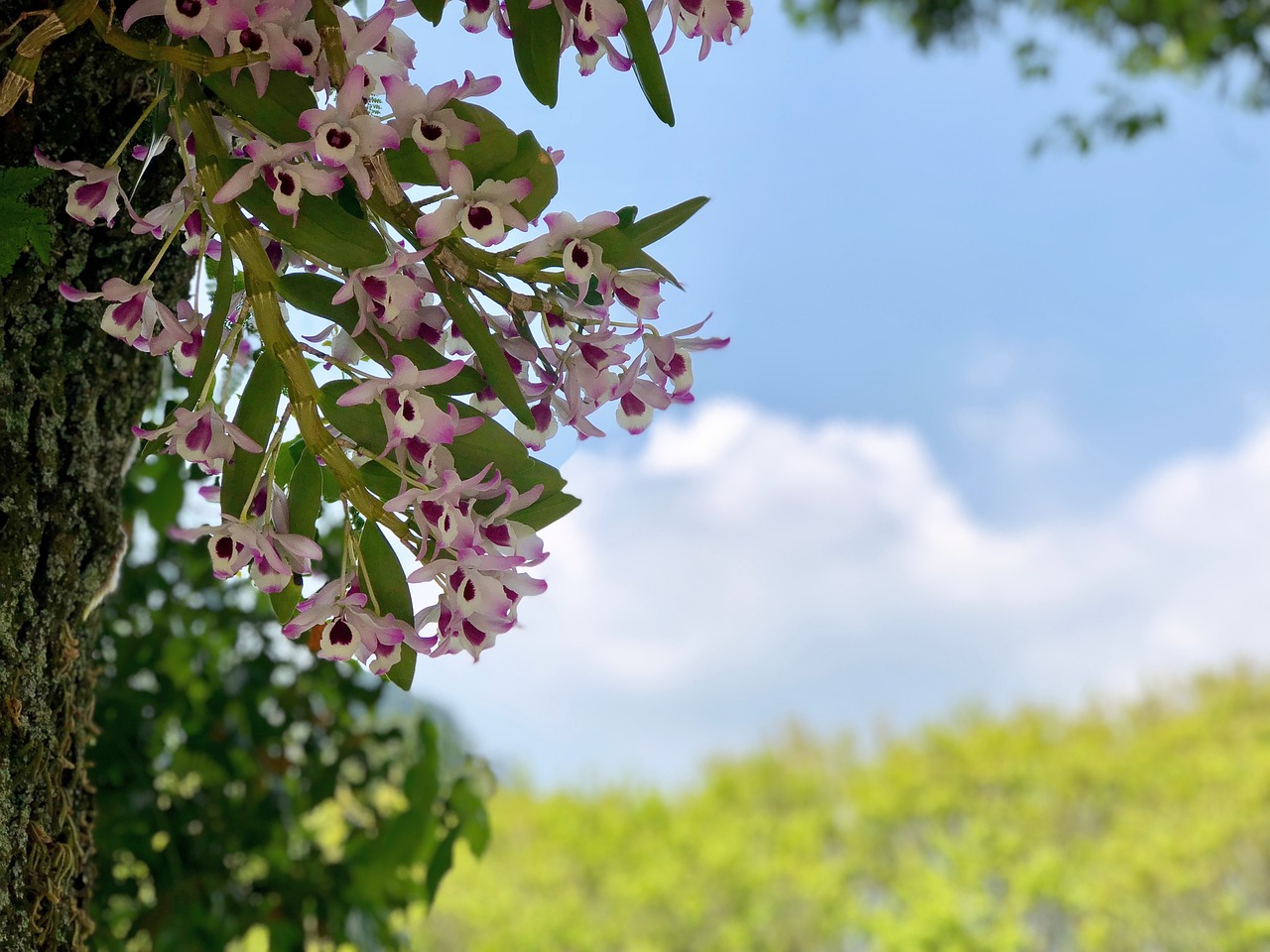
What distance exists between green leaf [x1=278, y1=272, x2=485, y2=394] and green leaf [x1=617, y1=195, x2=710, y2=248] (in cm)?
10

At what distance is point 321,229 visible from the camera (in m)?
0.49

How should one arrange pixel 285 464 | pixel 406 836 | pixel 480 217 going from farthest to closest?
pixel 406 836
pixel 285 464
pixel 480 217

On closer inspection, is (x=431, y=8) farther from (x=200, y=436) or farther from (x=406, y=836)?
(x=406, y=836)

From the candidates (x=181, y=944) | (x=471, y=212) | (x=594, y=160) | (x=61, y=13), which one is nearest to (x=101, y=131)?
(x=61, y=13)

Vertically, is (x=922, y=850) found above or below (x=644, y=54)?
above

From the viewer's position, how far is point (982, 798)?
3.26m

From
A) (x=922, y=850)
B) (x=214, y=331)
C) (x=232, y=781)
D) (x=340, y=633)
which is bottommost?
(x=340, y=633)

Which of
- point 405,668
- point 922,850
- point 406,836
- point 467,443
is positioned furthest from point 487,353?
point 922,850

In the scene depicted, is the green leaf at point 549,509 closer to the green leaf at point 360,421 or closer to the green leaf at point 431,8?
the green leaf at point 360,421

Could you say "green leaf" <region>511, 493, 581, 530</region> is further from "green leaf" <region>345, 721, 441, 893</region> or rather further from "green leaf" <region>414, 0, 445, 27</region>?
"green leaf" <region>345, 721, 441, 893</region>

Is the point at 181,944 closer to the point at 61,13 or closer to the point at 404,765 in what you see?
the point at 404,765

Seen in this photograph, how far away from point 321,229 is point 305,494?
11 centimetres

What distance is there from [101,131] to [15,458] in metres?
0.18

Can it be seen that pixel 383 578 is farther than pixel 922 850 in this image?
No
